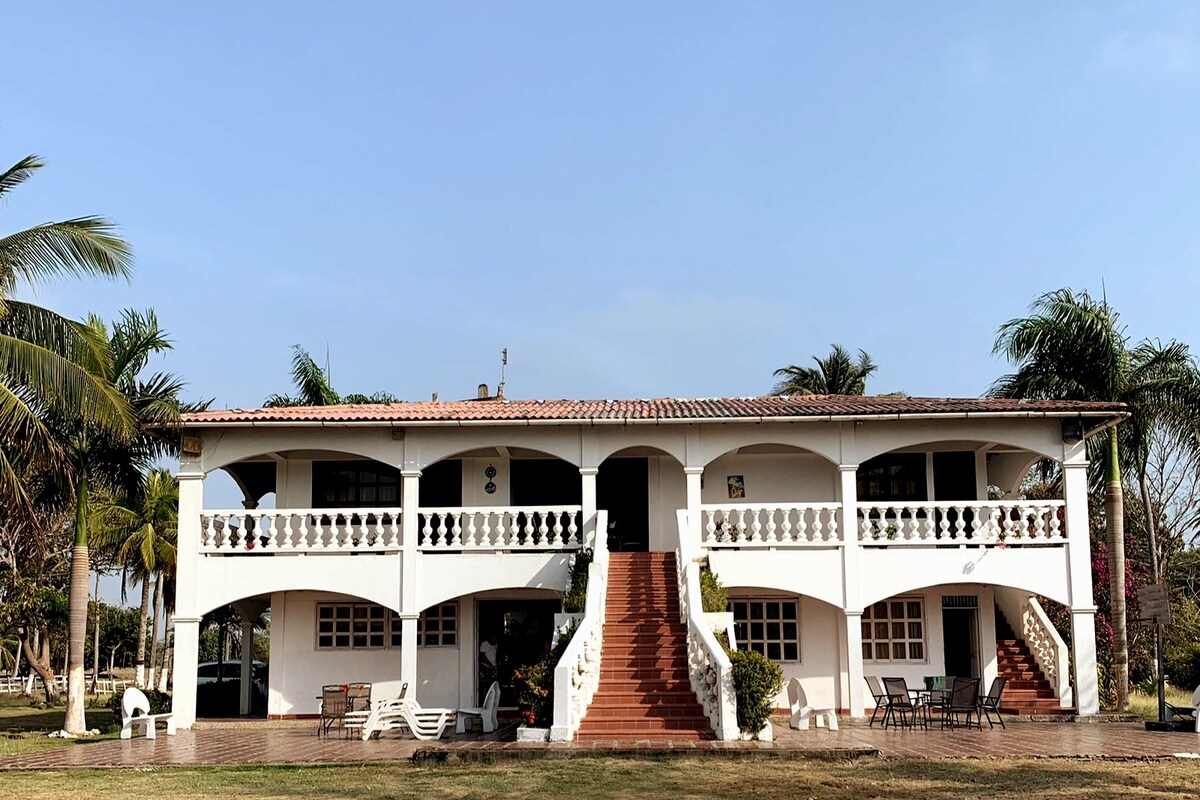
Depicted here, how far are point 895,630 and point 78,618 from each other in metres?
14.1

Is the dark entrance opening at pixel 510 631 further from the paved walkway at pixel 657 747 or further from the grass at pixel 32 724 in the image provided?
the grass at pixel 32 724

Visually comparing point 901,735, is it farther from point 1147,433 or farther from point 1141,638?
point 1141,638

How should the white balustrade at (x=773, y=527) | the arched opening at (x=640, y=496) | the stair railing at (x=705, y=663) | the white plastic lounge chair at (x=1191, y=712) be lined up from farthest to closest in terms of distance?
the arched opening at (x=640, y=496) < the white balustrade at (x=773, y=527) < the white plastic lounge chair at (x=1191, y=712) < the stair railing at (x=705, y=663)

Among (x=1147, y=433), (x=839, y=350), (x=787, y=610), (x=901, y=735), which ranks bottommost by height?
(x=901, y=735)

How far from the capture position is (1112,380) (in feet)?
72.8

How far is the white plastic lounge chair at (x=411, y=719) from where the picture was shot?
17375 mm

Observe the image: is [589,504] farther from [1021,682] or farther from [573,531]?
[1021,682]

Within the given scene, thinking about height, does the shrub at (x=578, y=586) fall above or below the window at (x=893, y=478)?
below

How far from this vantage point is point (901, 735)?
54.5ft

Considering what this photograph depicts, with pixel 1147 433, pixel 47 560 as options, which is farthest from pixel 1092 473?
pixel 47 560

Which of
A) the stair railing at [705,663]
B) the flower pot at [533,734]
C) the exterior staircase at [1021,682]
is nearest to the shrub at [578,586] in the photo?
the stair railing at [705,663]

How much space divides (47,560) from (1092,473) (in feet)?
93.9

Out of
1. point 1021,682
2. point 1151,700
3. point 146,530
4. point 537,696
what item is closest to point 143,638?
point 146,530

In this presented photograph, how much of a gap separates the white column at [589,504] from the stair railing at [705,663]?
1.87 metres
